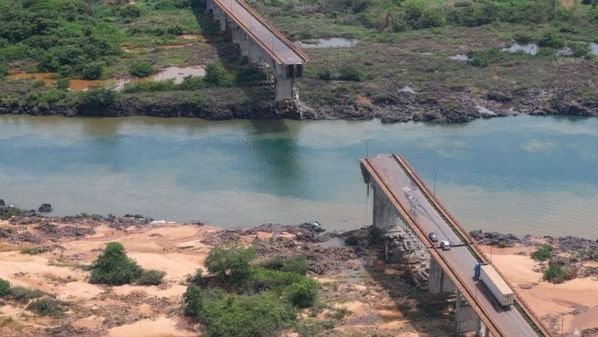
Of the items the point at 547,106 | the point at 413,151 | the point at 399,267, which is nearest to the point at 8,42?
the point at 413,151

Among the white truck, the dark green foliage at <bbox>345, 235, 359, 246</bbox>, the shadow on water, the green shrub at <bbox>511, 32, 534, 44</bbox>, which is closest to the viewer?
the white truck

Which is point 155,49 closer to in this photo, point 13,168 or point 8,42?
point 8,42

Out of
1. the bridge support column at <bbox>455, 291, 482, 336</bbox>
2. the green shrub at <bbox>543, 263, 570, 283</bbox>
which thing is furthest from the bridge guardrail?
the green shrub at <bbox>543, 263, 570, 283</bbox>

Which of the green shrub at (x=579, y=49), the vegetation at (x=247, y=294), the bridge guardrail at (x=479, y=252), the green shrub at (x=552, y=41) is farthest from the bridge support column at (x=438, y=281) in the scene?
the green shrub at (x=552, y=41)

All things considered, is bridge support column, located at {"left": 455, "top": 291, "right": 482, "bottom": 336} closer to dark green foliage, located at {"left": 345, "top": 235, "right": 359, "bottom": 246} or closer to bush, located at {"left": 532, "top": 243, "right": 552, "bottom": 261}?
bush, located at {"left": 532, "top": 243, "right": 552, "bottom": 261}

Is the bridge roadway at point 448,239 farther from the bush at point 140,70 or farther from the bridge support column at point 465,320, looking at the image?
the bush at point 140,70
